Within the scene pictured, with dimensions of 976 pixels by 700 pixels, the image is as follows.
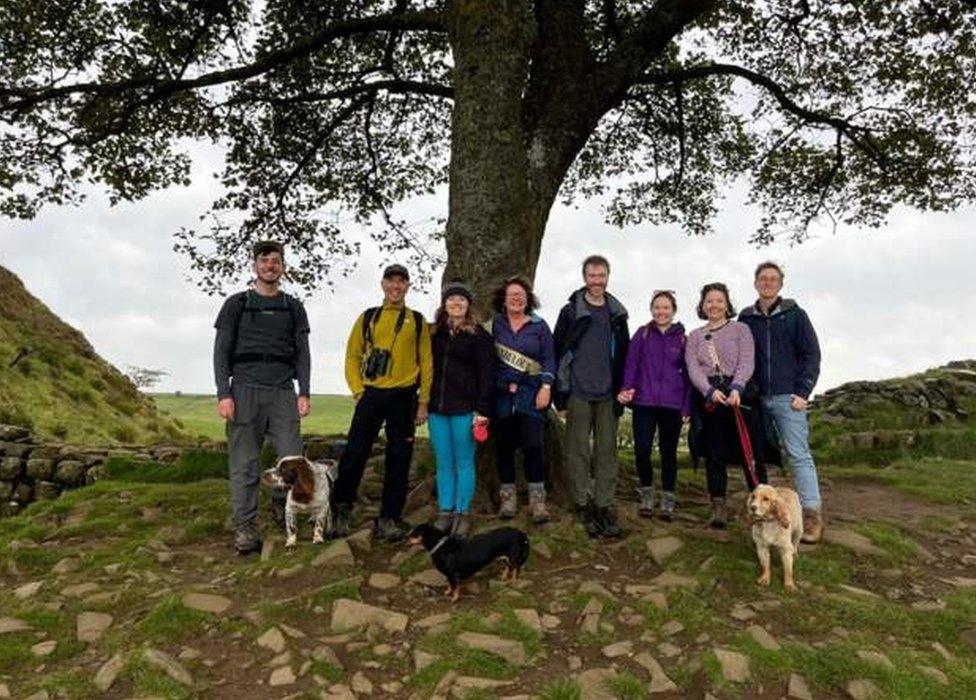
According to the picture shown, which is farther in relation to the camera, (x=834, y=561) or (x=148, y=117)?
(x=148, y=117)

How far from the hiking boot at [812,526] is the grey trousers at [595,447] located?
2120 mm

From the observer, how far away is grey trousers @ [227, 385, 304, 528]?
774 centimetres

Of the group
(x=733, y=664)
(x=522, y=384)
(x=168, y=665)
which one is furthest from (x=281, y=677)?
(x=522, y=384)

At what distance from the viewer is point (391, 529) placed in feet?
25.3

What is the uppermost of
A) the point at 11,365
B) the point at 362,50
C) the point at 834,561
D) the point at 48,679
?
the point at 362,50

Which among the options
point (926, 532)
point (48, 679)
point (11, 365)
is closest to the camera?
point (48, 679)

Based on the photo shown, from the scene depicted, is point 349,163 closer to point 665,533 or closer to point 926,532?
point 665,533

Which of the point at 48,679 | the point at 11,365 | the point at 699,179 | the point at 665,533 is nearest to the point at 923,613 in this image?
the point at 665,533

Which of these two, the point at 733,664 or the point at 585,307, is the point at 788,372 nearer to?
the point at 585,307

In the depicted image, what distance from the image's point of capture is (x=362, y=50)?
48.1ft

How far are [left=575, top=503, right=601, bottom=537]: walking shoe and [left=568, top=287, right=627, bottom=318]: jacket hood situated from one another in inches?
84.2

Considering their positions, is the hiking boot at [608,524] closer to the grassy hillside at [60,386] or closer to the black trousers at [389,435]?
the black trousers at [389,435]

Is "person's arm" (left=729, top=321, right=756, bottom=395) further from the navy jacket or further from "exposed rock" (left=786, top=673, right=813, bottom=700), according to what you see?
"exposed rock" (left=786, top=673, right=813, bottom=700)

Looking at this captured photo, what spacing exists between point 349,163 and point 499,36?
7.65 metres
